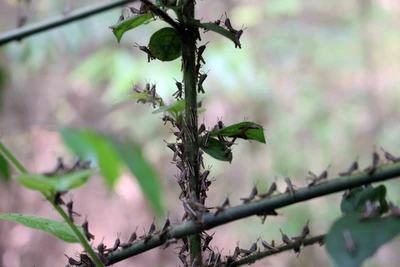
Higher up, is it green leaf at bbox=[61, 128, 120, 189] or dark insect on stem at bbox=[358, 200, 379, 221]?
green leaf at bbox=[61, 128, 120, 189]

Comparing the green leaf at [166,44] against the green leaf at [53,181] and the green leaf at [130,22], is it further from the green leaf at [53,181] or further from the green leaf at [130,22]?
the green leaf at [53,181]

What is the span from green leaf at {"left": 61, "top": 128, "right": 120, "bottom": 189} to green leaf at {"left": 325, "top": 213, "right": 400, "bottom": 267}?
85cm

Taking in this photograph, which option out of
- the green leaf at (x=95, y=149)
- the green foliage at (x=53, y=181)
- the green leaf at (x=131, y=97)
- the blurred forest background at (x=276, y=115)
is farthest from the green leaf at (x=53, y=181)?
the blurred forest background at (x=276, y=115)

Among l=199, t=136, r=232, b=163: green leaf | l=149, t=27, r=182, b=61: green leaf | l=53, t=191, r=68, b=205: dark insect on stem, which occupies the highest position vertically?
l=149, t=27, r=182, b=61: green leaf

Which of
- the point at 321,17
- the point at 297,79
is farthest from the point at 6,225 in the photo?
the point at 321,17

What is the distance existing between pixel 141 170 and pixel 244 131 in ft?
2.67

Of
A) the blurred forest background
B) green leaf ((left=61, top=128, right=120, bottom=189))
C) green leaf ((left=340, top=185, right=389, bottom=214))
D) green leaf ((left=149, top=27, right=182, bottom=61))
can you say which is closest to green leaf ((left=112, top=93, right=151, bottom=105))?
green leaf ((left=149, top=27, right=182, bottom=61))

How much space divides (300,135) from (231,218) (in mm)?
3797

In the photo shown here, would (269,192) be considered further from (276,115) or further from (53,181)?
(276,115)

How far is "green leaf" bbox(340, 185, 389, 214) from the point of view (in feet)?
0.93

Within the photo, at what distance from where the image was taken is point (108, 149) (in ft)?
3.94

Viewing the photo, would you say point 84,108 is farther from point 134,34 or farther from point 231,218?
point 231,218

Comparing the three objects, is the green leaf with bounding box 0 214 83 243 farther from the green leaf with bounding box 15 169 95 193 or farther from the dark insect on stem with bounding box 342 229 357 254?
the dark insect on stem with bounding box 342 229 357 254

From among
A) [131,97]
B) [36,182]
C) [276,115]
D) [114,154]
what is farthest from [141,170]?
[276,115]
